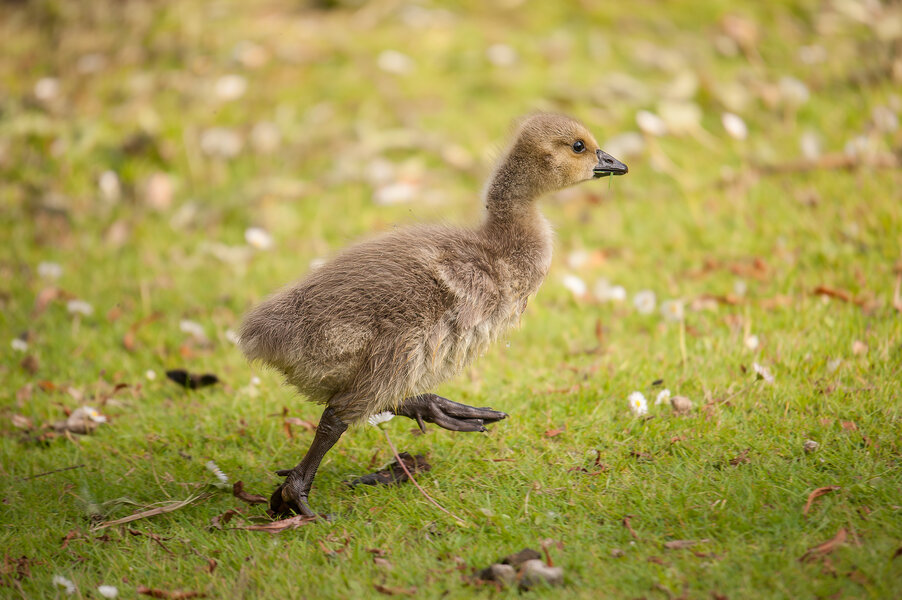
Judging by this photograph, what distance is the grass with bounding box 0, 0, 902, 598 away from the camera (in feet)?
11.5

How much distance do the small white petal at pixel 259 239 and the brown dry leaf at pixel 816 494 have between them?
415 cm

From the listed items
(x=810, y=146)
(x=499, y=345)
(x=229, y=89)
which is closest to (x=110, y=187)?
(x=229, y=89)

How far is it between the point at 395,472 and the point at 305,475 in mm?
490

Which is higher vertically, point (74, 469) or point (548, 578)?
point (548, 578)

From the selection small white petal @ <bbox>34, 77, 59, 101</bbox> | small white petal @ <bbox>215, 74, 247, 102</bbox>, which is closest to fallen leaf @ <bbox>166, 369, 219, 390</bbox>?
small white petal @ <bbox>215, 74, 247, 102</bbox>

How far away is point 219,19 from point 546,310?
6.86m

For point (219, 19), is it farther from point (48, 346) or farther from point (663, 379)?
point (663, 379)

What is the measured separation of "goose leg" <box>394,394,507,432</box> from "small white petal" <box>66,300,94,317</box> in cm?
298

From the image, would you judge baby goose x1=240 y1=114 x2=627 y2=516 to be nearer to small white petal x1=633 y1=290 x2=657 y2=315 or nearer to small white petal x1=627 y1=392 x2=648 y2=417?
small white petal x1=627 y1=392 x2=648 y2=417

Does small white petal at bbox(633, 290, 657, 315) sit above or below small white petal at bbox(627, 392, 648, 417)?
below

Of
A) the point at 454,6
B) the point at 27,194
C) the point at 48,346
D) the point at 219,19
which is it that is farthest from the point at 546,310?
the point at 219,19

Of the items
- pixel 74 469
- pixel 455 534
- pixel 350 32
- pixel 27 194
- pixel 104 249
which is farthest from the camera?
pixel 350 32

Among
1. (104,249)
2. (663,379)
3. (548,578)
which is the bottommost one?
(104,249)

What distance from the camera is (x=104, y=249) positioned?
7.30m
